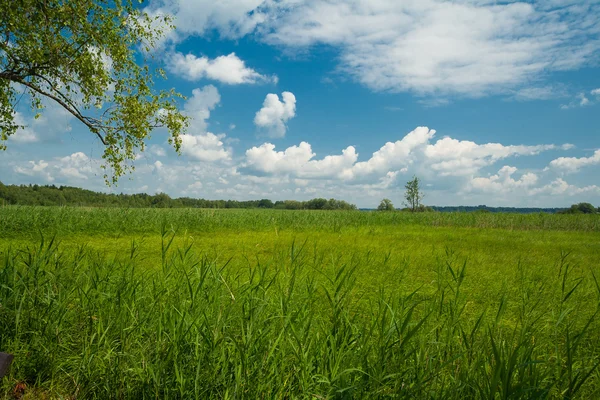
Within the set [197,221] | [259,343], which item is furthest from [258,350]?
[197,221]

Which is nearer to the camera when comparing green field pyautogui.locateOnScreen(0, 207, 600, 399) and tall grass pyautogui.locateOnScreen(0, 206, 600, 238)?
green field pyautogui.locateOnScreen(0, 207, 600, 399)

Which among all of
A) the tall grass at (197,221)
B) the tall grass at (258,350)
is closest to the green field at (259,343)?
the tall grass at (258,350)

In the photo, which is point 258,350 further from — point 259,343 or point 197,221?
point 197,221

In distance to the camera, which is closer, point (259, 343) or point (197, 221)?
point (259, 343)

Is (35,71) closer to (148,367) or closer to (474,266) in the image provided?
(148,367)

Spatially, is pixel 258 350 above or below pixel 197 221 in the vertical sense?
below

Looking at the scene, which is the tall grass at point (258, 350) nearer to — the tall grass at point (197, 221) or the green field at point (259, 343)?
the green field at point (259, 343)

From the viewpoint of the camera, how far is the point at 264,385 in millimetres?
2117

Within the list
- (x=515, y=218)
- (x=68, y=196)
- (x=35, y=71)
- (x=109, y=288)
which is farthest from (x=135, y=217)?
(x=68, y=196)

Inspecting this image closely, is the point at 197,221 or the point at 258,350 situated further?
the point at 197,221

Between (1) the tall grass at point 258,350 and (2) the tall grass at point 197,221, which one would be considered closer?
(1) the tall grass at point 258,350

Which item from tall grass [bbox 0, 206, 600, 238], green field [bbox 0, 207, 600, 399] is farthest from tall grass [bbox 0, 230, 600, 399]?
tall grass [bbox 0, 206, 600, 238]

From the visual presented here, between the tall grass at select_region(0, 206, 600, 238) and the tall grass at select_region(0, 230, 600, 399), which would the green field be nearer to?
the tall grass at select_region(0, 230, 600, 399)

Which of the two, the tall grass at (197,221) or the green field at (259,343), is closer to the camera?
the green field at (259,343)
